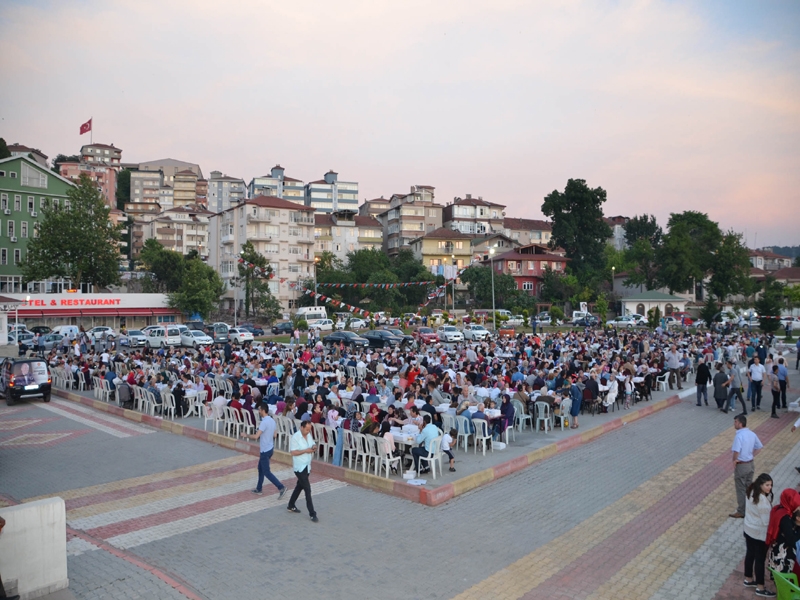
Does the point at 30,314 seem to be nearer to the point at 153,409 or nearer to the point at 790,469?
the point at 153,409

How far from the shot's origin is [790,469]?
11406 mm

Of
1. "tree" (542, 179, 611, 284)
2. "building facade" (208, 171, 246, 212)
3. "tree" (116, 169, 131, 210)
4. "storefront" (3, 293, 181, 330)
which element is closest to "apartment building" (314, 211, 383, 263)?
"tree" (542, 179, 611, 284)

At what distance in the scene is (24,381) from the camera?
19.8 metres

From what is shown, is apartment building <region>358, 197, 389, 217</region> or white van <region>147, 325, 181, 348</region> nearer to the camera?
white van <region>147, 325, 181, 348</region>

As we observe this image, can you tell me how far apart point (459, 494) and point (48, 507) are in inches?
247

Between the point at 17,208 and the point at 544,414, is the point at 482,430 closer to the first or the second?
the point at 544,414

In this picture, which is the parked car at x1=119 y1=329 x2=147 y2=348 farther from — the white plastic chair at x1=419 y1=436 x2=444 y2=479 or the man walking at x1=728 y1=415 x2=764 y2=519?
the man walking at x1=728 y1=415 x2=764 y2=519

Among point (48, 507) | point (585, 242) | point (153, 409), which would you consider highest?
point (585, 242)

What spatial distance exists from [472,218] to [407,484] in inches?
3296

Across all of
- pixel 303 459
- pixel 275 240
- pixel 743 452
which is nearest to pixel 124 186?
pixel 275 240

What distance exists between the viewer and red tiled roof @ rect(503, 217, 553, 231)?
93.7 metres

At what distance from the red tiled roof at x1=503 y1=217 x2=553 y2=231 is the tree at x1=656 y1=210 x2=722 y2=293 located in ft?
80.3

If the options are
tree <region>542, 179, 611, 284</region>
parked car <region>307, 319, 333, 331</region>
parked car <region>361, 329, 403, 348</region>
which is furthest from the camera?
tree <region>542, 179, 611, 284</region>

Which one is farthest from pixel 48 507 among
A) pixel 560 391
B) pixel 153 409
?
pixel 560 391
